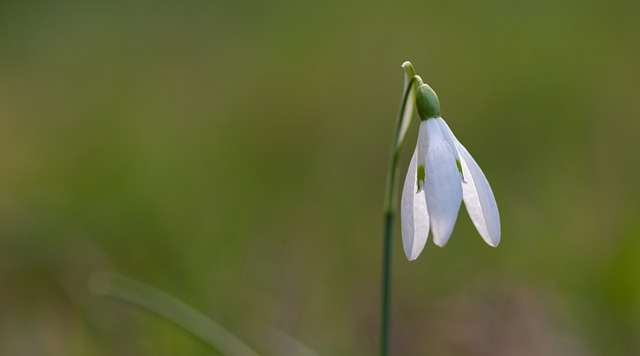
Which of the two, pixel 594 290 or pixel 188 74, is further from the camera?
pixel 188 74

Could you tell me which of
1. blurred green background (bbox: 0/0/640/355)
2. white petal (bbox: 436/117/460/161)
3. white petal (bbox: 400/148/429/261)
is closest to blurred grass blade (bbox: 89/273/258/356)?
blurred green background (bbox: 0/0/640/355)

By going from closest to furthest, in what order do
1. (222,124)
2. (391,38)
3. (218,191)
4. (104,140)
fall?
1. (218,191)
2. (104,140)
3. (222,124)
4. (391,38)

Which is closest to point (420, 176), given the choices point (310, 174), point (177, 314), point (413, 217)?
point (413, 217)

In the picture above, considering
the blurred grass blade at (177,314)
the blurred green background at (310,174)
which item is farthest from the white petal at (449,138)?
the blurred green background at (310,174)

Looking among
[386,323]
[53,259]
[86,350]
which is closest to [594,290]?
[386,323]

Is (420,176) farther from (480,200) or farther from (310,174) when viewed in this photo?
(310,174)

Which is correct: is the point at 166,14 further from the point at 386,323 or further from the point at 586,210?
the point at 386,323

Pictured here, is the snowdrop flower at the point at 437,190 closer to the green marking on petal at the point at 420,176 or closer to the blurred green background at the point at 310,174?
the green marking on petal at the point at 420,176
